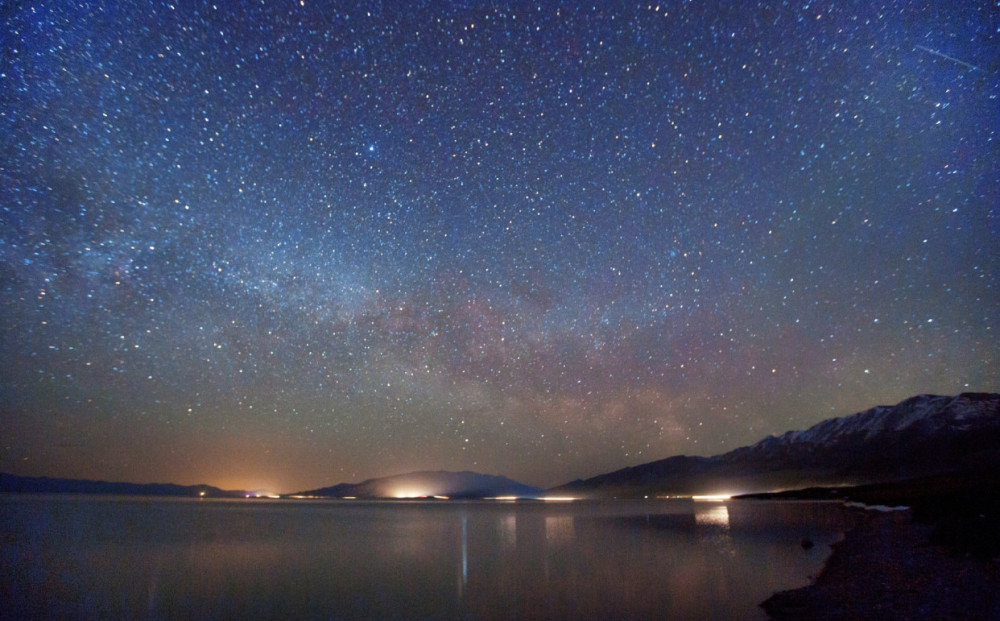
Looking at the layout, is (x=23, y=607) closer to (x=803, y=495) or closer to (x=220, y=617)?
(x=220, y=617)

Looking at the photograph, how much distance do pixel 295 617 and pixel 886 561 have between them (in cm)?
2028

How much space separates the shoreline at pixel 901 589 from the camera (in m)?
12.5

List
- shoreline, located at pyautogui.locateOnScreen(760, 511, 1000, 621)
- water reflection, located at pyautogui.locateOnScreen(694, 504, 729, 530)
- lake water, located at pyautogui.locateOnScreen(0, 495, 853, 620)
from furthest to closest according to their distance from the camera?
1. water reflection, located at pyautogui.locateOnScreen(694, 504, 729, 530)
2. lake water, located at pyautogui.locateOnScreen(0, 495, 853, 620)
3. shoreline, located at pyautogui.locateOnScreen(760, 511, 1000, 621)

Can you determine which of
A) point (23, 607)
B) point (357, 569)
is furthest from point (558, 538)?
point (23, 607)

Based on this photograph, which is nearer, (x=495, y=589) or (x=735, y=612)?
(x=735, y=612)

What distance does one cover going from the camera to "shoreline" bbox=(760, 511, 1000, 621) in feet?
40.9

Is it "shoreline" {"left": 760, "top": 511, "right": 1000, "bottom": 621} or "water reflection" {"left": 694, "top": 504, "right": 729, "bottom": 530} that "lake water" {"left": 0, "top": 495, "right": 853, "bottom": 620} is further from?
"water reflection" {"left": 694, "top": 504, "right": 729, "bottom": 530}

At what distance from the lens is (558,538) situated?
43.4 m

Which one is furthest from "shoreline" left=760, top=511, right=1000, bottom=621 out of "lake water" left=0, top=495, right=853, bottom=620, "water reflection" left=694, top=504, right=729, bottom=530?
"water reflection" left=694, top=504, right=729, bottom=530

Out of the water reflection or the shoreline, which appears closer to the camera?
the shoreline

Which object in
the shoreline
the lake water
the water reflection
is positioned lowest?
the water reflection

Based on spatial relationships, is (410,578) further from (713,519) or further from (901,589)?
(713,519)

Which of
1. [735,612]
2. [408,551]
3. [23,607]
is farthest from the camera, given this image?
[408,551]

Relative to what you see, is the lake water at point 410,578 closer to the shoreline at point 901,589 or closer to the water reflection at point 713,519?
the shoreline at point 901,589
